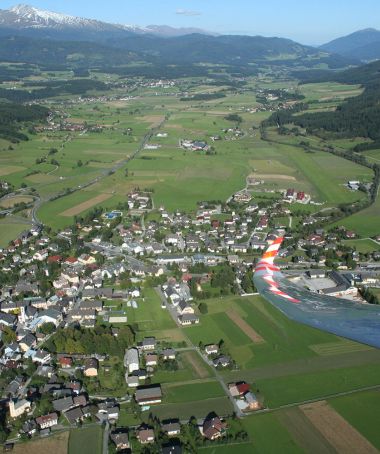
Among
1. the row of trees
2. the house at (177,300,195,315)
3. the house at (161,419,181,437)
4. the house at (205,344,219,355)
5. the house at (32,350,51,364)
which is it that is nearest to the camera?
the house at (161,419,181,437)

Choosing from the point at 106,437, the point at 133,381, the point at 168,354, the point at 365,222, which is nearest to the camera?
the point at 106,437

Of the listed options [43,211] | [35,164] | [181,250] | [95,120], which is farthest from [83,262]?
[95,120]

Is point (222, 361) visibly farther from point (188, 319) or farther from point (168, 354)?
point (188, 319)

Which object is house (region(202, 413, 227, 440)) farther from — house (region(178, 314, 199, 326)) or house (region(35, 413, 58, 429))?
house (region(178, 314, 199, 326))

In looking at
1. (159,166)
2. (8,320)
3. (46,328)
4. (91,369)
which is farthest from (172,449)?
(159,166)

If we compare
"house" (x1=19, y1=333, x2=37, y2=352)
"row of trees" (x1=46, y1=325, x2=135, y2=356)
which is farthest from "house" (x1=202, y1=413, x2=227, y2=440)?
"house" (x1=19, y1=333, x2=37, y2=352)
